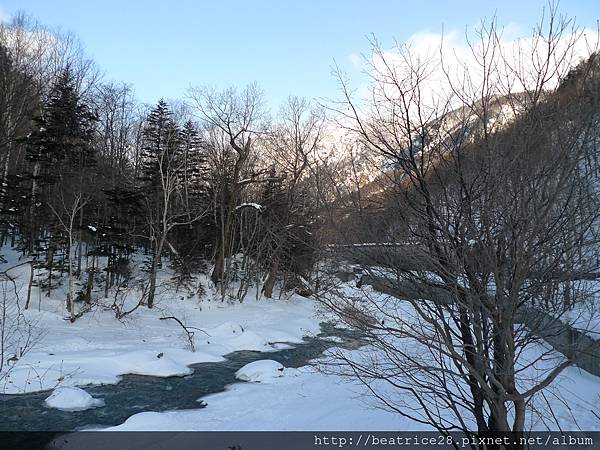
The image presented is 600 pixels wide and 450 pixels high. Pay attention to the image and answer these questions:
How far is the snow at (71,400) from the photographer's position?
29.4ft

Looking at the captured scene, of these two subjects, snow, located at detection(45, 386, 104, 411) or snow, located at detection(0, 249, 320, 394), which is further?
snow, located at detection(0, 249, 320, 394)

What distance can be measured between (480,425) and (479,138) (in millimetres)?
2426

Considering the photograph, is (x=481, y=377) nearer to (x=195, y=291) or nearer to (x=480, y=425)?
(x=480, y=425)

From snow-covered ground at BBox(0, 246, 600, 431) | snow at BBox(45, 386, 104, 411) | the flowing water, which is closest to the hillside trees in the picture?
snow-covered ground at BBox(0, 246, 600, 431)

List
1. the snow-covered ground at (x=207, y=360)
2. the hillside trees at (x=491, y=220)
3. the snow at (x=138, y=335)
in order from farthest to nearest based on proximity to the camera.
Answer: the snow at (x=138, y=335) → the snow-covered ground at (x=207, y=360) → the hillside trees at (x=491, y=220)

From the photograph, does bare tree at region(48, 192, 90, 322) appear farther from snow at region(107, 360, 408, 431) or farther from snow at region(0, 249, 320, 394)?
snow at region(107, 360, 408, 431)

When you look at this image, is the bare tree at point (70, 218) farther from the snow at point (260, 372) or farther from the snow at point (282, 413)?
the snow at point (282, 413)

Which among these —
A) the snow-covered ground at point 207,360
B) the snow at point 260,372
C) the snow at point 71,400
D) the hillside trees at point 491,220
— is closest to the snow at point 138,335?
the snow-covered ground at point 207,360

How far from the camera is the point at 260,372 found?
11.5 m

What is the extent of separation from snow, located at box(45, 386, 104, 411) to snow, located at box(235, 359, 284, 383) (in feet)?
11.8

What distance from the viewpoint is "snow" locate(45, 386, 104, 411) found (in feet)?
29.4

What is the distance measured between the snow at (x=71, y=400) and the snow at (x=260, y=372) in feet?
11.8

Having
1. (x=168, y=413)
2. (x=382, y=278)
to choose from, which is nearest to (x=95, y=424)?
(x=168, y=413)

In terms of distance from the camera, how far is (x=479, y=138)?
3254 millimetres
